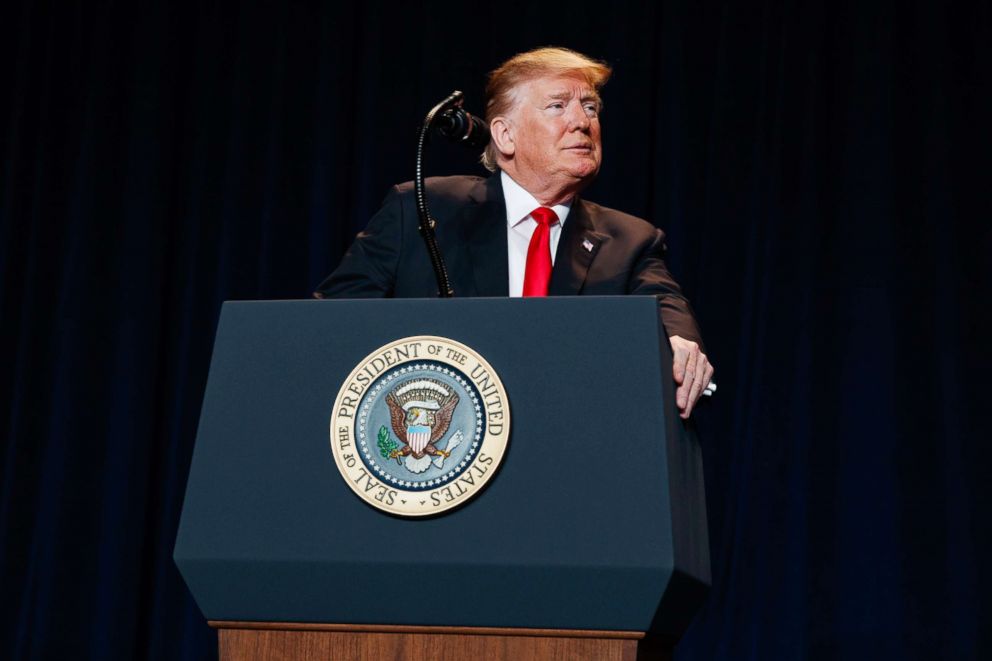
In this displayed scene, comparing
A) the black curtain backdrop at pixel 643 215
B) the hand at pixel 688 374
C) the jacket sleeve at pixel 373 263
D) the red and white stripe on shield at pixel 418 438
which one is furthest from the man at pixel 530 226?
the black curtain backdrop at pixel 643 215

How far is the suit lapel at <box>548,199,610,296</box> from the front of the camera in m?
2.18

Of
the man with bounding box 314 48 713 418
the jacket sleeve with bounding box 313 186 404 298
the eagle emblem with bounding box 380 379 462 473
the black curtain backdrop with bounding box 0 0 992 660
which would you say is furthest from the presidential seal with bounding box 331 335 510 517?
the black curtain backdrop with bounding box 0 0 992 660

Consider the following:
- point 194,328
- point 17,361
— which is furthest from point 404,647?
point 17,361

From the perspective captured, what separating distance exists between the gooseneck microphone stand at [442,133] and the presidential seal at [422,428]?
1.03ft

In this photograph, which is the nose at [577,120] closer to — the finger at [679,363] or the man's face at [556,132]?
the man's face at [556,132]

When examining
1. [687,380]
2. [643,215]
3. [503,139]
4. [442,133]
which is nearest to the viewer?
[687,380]

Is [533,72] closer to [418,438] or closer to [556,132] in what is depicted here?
Result: [556,132]

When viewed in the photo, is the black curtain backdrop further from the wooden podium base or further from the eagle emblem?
the eagle emblem

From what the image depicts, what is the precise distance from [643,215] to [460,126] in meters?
1.91

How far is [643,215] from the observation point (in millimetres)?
3723

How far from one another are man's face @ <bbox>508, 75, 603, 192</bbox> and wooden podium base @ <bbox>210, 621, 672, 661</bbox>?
3.42ft

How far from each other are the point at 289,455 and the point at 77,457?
104 inches

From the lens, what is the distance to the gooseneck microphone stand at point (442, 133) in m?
1.77

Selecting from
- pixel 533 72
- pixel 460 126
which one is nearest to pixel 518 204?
pixel 533 72
